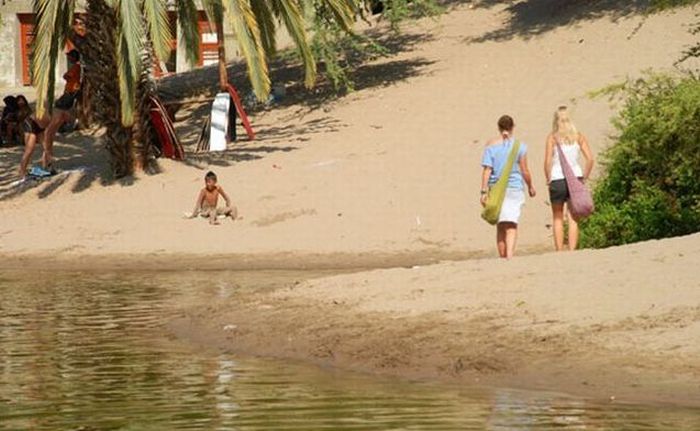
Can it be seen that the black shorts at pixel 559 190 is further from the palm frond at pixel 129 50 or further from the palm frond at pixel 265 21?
the palm frond at pixel 265 21

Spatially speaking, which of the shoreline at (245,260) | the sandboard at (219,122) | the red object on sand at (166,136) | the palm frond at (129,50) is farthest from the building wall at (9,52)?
the shoreline at (245,260)

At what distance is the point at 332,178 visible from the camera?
2400 cm

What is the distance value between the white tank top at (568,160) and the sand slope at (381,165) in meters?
4.96

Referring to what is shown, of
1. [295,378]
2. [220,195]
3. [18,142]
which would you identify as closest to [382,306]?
[295,378]

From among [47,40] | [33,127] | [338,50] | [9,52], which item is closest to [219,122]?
[33,127]

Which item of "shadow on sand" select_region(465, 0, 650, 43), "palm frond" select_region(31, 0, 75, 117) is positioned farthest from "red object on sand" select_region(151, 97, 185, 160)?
"shadow on sand" select_region(465, 0, 650, 43)

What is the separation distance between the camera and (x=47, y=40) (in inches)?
917

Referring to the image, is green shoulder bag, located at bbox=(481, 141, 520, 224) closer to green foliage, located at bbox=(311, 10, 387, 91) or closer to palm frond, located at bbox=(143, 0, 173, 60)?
palm frond, located at bbox=(143, 0, 173, 60)

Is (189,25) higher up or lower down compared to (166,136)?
higher up

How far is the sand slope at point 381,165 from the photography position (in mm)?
21922

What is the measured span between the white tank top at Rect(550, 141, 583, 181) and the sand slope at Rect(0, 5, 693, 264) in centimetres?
496

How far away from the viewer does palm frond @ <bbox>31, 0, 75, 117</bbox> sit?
76.4ft

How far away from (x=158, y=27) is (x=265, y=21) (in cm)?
324

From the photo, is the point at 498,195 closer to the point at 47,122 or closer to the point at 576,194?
the point at 576,194
